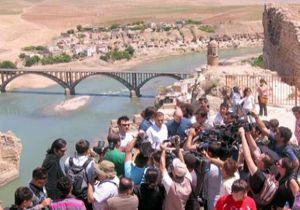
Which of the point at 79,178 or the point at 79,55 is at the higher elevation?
the point at 79,178

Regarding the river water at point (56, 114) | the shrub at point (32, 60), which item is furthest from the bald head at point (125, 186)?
the shrub at point (32, 60)

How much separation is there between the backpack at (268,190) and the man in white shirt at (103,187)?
194 cm

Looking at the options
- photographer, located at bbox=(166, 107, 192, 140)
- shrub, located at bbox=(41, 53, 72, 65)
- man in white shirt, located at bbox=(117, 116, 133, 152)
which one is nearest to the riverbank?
shrub, located at bbox=(41, 53, 72, 65)

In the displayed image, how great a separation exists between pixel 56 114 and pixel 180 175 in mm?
48563

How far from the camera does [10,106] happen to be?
2403 inches

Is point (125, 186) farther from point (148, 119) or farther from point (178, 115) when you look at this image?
point (178, 115)

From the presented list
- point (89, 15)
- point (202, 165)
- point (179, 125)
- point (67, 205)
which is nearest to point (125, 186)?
point (67, 205)

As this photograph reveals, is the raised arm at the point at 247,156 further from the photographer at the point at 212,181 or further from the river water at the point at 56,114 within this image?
the river water at the point at 56,114

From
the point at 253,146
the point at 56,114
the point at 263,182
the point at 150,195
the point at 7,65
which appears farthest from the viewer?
the point at 7,65

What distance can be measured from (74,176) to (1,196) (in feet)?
75.0

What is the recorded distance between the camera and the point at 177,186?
842 cm

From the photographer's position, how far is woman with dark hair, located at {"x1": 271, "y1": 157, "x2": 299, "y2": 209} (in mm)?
7988

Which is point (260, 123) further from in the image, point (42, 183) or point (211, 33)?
point (211, 33)

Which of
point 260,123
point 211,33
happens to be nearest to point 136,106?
point 260,123
